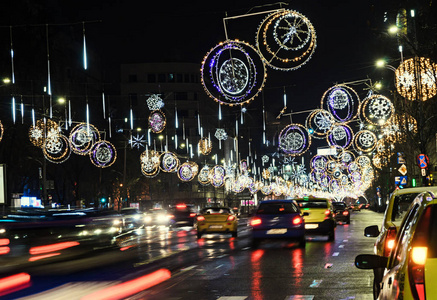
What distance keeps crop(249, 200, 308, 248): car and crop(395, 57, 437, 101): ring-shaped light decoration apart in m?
11.4

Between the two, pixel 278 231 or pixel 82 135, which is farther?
pixel 82 135

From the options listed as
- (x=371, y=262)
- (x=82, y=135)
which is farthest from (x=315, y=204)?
(x=82, y=135)

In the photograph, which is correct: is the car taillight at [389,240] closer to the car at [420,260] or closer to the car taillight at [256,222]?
the car at [420,260]

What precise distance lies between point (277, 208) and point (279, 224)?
31.6 inches

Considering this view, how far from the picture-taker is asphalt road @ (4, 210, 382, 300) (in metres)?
13.2

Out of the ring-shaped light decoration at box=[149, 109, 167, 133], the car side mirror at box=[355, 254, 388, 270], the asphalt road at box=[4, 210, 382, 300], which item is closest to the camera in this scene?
the car side mirror at box=[355, 254, 388, 270]

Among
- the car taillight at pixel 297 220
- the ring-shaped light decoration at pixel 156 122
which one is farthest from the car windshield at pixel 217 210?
the ring-shaped light decoration at pixel 156 122

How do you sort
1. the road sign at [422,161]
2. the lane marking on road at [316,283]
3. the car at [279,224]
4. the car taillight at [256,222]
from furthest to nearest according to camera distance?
the road sign at [422,161], the car taillight at [256,222], the car at [279,224], the lane marking on road at [316,283]

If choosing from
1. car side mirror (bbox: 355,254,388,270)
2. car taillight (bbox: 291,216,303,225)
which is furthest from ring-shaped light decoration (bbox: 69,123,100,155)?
car side mirror (bbox: 355,254,388,270)

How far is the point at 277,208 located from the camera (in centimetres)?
2602

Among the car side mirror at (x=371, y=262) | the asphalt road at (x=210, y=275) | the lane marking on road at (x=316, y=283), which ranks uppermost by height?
the car side mirror at (x=371, y=262)

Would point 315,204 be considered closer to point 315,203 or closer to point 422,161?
point 315,203

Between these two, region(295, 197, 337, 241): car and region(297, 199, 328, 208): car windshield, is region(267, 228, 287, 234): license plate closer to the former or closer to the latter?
region(295, 197, 337, 241): car

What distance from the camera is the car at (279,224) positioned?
2519 centimetres
